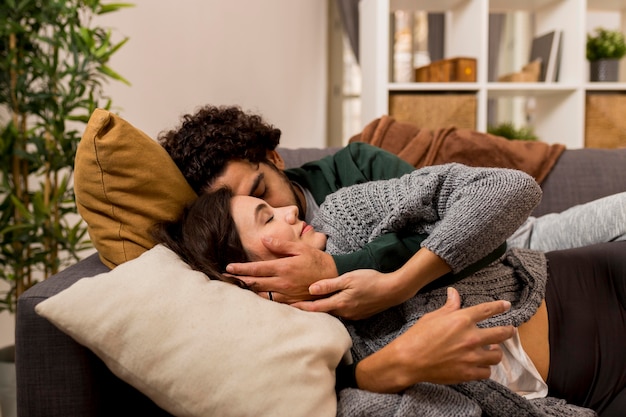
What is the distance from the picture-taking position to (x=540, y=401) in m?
1.18

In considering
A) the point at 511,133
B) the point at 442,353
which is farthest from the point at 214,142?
the point at 511,133

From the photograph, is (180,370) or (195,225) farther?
(195,225)

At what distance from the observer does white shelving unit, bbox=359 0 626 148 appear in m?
2.86

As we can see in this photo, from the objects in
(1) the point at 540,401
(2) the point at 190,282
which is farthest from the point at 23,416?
(1) the point at 540,401

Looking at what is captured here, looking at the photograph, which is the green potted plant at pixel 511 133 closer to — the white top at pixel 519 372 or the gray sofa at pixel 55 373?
the white top at pixel 519 372

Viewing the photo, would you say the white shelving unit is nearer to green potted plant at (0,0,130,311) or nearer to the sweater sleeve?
green potted plant at (0,0,130,311)

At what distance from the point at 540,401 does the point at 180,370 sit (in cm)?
66

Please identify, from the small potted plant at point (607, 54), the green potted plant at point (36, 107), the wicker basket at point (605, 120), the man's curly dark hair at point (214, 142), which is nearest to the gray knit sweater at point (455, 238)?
the man's curly dark hair at point (214, 142)

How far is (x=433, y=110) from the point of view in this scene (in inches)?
111

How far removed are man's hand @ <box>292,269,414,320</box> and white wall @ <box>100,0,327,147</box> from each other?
915mm

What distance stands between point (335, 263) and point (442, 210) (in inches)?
10.3

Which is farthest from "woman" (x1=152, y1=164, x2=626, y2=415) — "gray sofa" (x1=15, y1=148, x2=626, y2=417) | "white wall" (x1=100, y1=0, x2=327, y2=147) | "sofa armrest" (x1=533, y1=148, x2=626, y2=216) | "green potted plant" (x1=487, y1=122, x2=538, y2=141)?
"green potted plant" (x1=487, y1=122, x2=538, y2=141)

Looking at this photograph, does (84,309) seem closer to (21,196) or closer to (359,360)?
(359,360)

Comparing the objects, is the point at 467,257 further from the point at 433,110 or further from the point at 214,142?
the point at 433,110
